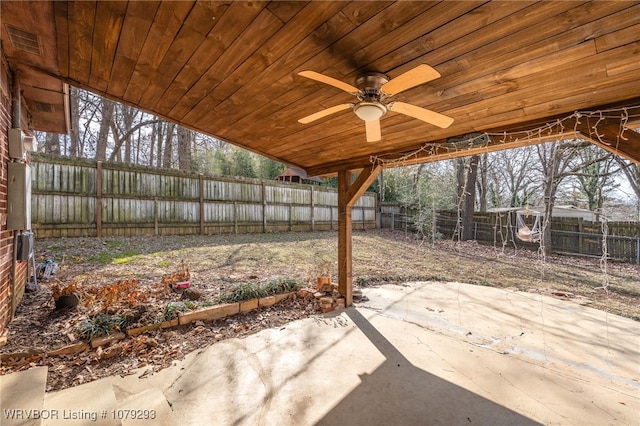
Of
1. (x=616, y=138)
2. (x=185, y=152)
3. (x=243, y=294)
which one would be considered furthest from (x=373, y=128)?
(x=185, y=152)

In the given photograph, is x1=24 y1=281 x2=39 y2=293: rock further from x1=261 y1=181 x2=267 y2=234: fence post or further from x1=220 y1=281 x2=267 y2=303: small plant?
x1=261 y1=181 x2=267 y2=234: fence post

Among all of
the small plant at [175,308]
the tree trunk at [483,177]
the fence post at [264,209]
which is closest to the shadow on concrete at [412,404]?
the small plant at [175,308]

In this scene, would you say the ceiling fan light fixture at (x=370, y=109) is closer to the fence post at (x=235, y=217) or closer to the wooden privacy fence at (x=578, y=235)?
the wooden privacy fence at (x=578, y=235)

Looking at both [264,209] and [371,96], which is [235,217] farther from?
[371,96]

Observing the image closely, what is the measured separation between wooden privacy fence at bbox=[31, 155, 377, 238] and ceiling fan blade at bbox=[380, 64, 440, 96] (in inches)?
273

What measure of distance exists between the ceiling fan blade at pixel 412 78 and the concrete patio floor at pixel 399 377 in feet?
6.32

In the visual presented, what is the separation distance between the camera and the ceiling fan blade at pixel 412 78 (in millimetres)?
1288

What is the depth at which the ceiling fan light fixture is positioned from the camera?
1.60 metres

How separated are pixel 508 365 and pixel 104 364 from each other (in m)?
3.17

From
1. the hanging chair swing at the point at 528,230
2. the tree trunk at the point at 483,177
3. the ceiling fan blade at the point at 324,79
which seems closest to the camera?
the ceiling fan blade at the point at 324,79

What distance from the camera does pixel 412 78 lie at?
4.56ft

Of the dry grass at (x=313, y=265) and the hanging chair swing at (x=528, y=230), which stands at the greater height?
the hanging chair swing at (x=528, y=230)

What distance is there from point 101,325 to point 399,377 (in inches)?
98.0

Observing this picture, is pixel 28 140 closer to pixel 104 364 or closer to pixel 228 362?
pixel 104 364
